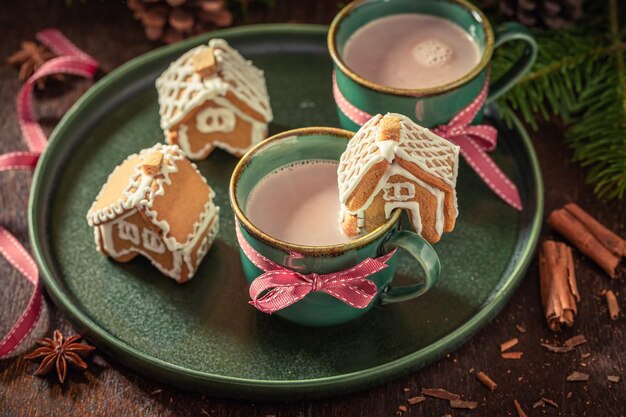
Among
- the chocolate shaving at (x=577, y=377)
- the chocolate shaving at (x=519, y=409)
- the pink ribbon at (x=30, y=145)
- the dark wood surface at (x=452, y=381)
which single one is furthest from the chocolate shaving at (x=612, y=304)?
the pink ribbon at (x=30, y=145)

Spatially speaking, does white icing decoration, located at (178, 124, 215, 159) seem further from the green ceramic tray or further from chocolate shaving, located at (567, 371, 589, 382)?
chocolate shaving, located at (567, 371, 589, 382)

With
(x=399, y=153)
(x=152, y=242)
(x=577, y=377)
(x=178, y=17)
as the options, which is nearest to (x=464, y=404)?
(x=577, y=377)

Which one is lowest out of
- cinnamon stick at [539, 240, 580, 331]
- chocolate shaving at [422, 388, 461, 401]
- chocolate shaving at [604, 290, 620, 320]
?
chocolate shaving at [422, 388, 461, 401]

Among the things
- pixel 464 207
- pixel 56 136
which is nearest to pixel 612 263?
pixel 464 207

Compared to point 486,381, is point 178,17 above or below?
above

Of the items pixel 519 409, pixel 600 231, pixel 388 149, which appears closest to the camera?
pixel 388 149

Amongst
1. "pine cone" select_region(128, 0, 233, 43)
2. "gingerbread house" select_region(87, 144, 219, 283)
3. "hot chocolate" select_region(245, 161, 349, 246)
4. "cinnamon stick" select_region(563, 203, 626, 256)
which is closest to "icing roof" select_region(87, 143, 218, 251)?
"gingerbread house" select_region(87, 144, 219, 283)

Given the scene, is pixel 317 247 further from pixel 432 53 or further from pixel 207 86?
pixel 432 53
